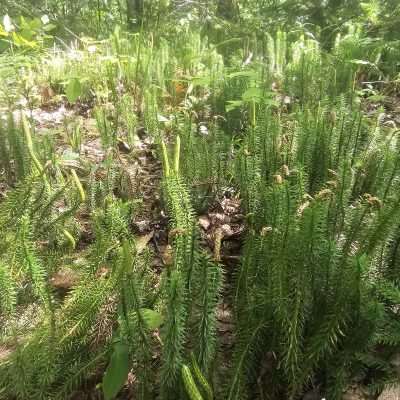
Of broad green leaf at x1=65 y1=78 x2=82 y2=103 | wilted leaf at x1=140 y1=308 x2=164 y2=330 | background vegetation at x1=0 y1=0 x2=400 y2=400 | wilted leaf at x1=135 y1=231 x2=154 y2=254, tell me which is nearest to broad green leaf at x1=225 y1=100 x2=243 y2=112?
background vegetation at x1=0 y1=0 x2=400 y2=400

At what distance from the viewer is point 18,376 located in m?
1.24

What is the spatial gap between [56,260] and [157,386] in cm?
69

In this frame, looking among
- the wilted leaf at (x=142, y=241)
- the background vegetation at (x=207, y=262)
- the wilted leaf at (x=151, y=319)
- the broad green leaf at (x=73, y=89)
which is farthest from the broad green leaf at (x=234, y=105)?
the wilted leaf at (x=151, y=319)

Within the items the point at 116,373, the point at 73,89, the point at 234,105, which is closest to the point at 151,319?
the point at 116,373

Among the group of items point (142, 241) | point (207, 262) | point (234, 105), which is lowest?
point (142, 241)

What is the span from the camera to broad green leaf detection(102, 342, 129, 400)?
1234 mm

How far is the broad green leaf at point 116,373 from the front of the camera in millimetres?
1234

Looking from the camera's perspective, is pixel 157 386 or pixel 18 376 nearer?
pixel 18 376

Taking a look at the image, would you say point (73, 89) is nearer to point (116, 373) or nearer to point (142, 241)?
point (142, 241)

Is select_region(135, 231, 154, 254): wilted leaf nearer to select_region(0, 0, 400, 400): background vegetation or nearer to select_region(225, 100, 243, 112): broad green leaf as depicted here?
select_region(0, 0, 400, 400): background vegetation

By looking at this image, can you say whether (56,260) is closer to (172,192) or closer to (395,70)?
(172,192)

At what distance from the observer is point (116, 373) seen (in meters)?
1.24

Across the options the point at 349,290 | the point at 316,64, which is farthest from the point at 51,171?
the point at 316,64

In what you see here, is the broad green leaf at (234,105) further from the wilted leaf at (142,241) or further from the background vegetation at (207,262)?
the wilted leaf at (142,241)
